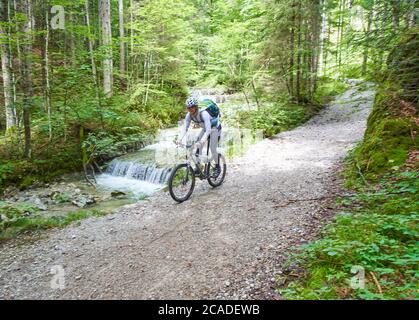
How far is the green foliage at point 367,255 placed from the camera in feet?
8.93

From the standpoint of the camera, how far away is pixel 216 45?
1788 centimetres

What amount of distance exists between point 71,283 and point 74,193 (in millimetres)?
5723

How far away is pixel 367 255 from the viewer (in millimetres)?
3137

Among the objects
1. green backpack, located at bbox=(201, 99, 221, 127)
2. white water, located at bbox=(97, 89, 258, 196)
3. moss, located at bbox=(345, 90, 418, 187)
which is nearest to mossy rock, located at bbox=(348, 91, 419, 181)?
moss, located at bbox=(345, 90, 418, 187)

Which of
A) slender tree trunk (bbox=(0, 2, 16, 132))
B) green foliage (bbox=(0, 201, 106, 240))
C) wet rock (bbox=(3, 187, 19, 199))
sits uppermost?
slender tree trunk (bbox=(0, 2, 16, 132))

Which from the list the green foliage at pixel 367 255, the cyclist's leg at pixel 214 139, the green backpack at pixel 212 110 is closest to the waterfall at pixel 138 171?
the cyclist's leg at pixel 214 139

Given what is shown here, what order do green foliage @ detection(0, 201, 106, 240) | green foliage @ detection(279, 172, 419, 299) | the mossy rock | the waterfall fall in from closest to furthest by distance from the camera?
green foliage @ detection(279, 172, 419, 299)
green foliage @ detection(0, 201, 106, 240)
the mossy rock
the waterfall

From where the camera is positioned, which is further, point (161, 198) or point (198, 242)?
point (161, 198)

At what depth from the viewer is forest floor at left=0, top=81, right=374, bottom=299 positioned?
3510 millimetres

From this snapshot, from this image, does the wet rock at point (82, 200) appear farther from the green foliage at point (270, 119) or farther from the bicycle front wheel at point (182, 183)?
the green foliage at point (270, 119)

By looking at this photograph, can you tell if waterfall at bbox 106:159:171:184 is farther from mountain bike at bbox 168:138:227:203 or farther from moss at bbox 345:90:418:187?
moss at bbox 345:90:418:187

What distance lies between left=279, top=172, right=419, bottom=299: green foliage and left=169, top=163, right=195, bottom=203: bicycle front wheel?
10.7 feet
